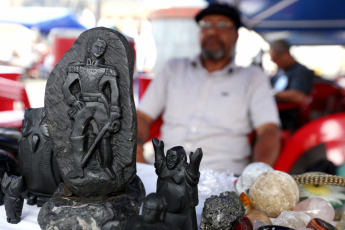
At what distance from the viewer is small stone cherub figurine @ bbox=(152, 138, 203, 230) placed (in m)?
0.79

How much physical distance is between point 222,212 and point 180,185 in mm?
115

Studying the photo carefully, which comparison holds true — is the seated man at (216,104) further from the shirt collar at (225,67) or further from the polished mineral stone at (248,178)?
the polished mineral stone at (248,178)

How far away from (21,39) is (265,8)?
816 centimetres

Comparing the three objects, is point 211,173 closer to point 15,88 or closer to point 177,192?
point 177,192

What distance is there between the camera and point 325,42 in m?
5.07

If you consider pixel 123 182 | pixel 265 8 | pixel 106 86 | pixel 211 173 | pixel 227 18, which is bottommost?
pixel 211 173

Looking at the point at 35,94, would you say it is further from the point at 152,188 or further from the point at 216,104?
the point at 152,188

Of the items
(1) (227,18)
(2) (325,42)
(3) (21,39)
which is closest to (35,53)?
(3) (21,39)

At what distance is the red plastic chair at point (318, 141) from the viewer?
6.10 ft

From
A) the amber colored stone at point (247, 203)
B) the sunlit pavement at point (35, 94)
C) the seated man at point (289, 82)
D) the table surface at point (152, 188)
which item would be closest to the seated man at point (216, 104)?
the table surface at point (152, 188)

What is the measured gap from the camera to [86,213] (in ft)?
2.77

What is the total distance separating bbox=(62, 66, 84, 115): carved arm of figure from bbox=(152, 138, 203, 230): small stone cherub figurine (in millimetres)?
254

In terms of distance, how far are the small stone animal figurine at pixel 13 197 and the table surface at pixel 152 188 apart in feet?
0.07

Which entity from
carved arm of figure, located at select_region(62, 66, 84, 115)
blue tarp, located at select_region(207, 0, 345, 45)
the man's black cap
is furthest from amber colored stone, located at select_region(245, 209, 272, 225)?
blue tarp, located at select_region(207, 0, 345, 45)
